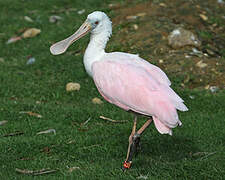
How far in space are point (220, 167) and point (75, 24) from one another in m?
6.43

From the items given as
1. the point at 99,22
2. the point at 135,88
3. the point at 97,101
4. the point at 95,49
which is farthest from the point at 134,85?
the point at 97,101

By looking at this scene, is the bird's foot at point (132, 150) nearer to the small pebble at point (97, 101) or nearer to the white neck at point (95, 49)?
the white neck at point (95, 49)

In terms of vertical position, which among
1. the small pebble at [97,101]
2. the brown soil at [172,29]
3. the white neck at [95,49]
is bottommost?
the brown soil at [172,29]

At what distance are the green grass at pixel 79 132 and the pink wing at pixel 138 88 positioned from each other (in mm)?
569

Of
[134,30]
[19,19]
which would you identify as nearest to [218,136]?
[134,30]

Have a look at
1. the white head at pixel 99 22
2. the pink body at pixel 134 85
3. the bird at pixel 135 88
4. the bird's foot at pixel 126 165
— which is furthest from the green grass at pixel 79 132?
the white head at pixel 99 22

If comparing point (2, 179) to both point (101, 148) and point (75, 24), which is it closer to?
point (101, 148)

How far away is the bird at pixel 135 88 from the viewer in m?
4.85

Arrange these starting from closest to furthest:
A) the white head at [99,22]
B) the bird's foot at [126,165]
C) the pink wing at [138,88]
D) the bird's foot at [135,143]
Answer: the pink wing at [138,88]
the bird's foot at [126,165]
the bird's foot at [135,143]
the white head at [99,22]

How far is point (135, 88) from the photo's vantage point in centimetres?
507

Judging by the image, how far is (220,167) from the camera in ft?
16.5

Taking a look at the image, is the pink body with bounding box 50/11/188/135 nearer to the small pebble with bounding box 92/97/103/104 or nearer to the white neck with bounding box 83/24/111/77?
the white neck with bounding box 83/24/111/77

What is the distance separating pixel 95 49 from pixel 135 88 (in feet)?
2.70

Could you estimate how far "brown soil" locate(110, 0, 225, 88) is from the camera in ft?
27.3
